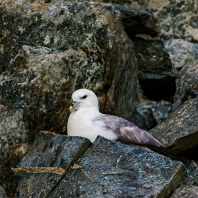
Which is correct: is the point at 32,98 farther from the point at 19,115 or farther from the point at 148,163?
the point at 148,163

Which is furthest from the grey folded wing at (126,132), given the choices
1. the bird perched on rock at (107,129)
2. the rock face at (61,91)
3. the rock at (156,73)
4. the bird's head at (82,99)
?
the rock at (156,73)

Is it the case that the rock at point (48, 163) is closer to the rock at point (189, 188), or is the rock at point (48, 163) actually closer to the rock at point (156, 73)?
the rock at point (189, 188)

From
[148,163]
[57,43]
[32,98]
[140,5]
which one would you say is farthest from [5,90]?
[140,5]

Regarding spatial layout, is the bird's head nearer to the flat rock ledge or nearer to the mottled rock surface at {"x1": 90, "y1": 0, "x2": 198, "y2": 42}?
the flat rock ledge

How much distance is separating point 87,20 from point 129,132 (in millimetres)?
1841

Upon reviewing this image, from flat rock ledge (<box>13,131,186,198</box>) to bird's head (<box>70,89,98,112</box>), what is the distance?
0.99 m

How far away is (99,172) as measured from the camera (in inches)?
222

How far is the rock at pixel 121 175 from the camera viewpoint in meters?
5.45

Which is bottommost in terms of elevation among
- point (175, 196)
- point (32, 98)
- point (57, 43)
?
point (175, 196)

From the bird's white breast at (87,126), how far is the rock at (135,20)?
129 inches

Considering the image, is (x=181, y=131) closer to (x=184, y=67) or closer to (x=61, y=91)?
(x=61, y=91)

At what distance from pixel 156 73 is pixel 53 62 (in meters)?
2.81

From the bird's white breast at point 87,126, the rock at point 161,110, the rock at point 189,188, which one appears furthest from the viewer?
the rock at point 161,110

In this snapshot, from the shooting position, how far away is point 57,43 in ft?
25.4
